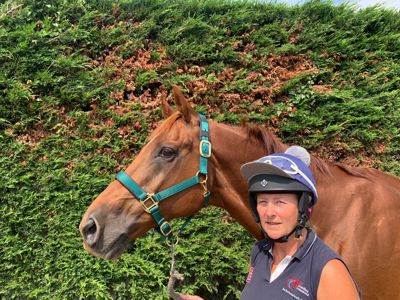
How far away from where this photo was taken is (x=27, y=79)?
4.19 meters

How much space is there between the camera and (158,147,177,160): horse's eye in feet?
8.62

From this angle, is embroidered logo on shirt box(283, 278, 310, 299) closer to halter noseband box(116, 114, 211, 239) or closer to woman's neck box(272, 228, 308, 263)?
woman's neck box(272, 228, 308, 263)

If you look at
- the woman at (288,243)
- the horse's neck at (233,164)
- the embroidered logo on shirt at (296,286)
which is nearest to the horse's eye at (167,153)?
the horse's neck at (233,164)

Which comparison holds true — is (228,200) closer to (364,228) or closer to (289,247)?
(364,228)

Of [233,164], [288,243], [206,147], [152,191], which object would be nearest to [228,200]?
[233,164]

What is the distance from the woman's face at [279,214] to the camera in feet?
4.79

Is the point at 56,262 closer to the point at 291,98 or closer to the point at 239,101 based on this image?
the point at 239,101

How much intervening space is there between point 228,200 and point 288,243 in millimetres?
1343

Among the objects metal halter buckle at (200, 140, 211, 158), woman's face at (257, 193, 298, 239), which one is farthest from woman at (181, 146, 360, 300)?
metal halter buckle at (200, 140, 211, 158)

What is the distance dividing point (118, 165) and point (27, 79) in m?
1.42

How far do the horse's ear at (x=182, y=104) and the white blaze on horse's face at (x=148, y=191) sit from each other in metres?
Answer: 0.04

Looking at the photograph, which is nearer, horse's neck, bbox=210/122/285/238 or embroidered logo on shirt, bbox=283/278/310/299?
embroidered logo on shirt, bbox=283/278/310/299

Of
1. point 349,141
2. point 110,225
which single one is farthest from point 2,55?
point 349,141

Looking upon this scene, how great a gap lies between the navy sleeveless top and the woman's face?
0.31 ft
